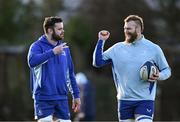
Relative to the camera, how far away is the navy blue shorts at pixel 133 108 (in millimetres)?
11695

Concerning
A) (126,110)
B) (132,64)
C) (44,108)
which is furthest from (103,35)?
(44,108)

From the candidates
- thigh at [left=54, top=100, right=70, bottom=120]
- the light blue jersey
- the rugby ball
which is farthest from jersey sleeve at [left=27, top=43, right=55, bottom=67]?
the rugby ball

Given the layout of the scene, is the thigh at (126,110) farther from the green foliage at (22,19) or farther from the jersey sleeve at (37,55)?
the green foliage at (22,19)

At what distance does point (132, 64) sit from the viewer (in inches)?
461

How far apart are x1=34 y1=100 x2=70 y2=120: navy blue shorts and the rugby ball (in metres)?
1.26

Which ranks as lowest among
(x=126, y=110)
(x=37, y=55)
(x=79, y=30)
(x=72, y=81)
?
(x=126, y=110)

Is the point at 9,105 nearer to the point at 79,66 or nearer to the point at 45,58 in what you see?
the point at 79,66

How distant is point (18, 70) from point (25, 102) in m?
1.51

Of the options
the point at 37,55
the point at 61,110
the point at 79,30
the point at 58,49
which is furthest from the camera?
the point at 79,30

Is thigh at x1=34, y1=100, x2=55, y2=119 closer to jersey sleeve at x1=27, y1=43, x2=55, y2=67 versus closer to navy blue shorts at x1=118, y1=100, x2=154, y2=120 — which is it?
jersey sleeve at x1=27, y1=43, x2=55, y2=67

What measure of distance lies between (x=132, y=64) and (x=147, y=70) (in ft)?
1.00

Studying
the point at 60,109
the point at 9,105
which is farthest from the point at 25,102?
the point at 60,109

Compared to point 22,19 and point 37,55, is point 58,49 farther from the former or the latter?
point 22,19

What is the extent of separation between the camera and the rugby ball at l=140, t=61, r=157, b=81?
1151cm
